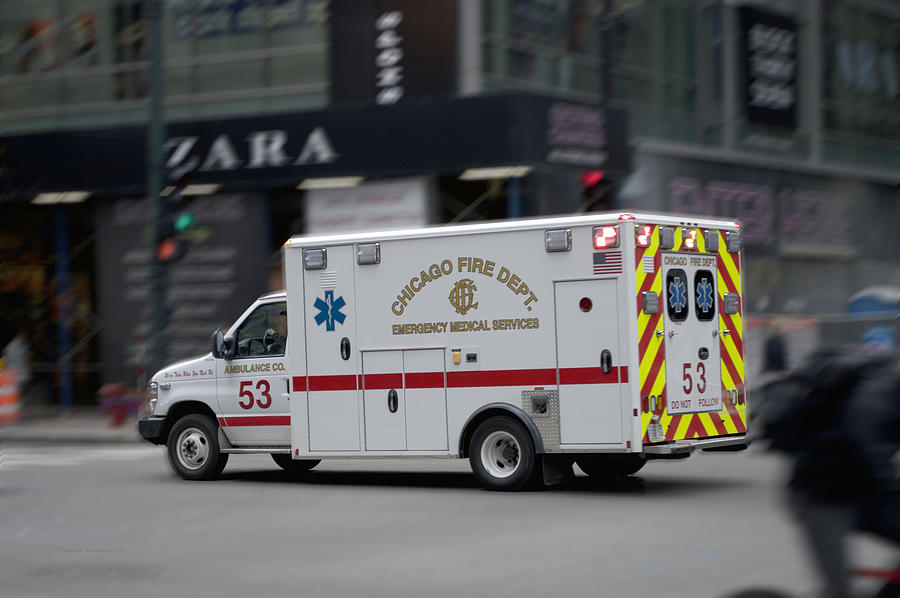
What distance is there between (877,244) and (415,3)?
17.9 m

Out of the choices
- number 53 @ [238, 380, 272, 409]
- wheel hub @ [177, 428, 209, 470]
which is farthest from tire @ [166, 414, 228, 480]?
number 53 @ [238, 380, 272, 409]

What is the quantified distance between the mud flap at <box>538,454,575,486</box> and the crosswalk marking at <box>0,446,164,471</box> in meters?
7.52

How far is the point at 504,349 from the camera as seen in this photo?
1263cm

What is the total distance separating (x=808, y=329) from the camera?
22328 millimetres

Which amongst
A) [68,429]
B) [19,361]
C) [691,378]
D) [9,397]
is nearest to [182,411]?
[691,378]

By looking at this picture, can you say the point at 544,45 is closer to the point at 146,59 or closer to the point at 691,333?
the point at 146,59

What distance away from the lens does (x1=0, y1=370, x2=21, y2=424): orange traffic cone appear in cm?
2120

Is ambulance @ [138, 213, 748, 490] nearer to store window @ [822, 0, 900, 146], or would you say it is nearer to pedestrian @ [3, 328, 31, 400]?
pedestrian @ [3, 328, 31, 400]

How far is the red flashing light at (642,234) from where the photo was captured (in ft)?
39.5

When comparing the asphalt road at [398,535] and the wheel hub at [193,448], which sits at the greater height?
the wheel hub at [193,448]

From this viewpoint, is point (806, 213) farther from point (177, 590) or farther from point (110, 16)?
point (177, 590)

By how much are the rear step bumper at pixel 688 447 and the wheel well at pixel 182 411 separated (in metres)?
5.31

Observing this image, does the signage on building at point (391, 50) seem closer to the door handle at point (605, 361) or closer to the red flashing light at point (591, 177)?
the red flashing light at point (591, 177)

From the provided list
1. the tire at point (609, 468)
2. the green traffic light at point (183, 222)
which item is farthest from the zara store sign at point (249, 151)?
the tire at point (609, 468)
